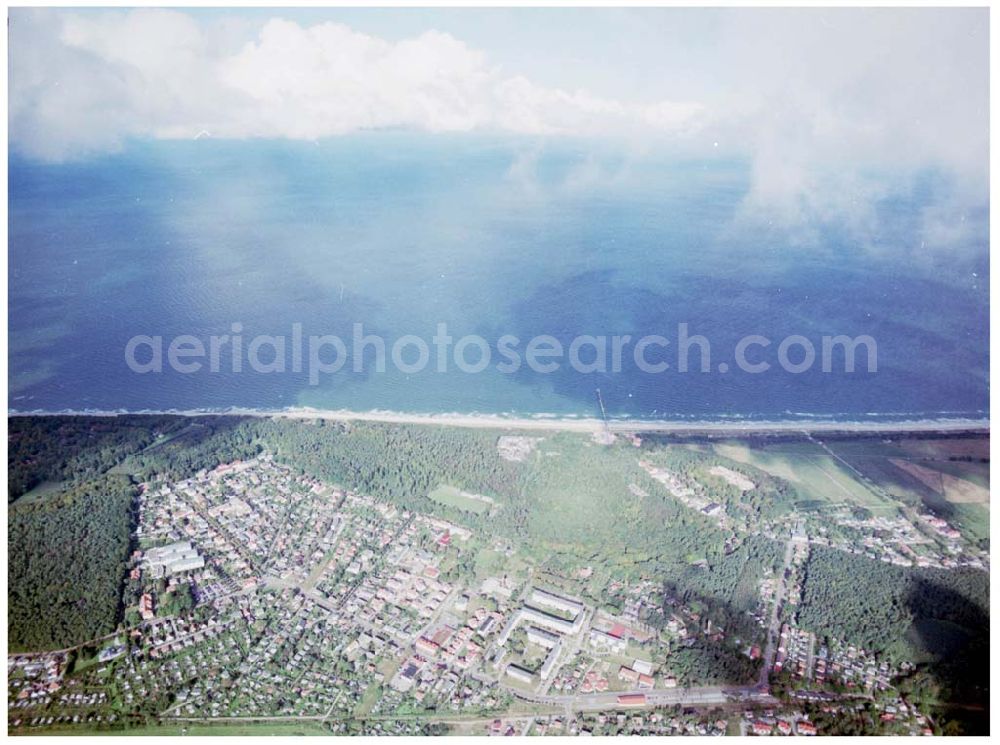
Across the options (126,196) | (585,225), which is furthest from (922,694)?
(126,196)

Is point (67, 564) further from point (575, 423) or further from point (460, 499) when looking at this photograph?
point (575, 423)

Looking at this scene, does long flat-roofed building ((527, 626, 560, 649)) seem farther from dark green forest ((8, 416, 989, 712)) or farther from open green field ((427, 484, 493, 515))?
open green field ((427, 484, 493, 515))

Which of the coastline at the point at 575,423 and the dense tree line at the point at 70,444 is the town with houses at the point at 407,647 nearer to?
the dense tree line at the point at 70,444

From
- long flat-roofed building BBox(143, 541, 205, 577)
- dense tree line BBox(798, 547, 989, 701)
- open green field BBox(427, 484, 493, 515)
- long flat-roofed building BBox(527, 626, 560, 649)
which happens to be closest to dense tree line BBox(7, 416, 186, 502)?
long flat-roofed building BBox(143, 541, 205, 577)

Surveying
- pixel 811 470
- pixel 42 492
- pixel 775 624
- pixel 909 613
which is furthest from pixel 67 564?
pixel 811 470

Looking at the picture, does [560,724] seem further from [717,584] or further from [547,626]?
[717,584]

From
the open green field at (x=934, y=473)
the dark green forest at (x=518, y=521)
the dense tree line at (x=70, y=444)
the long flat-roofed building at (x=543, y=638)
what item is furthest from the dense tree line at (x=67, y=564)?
the open green field at (x=934, y=473)
